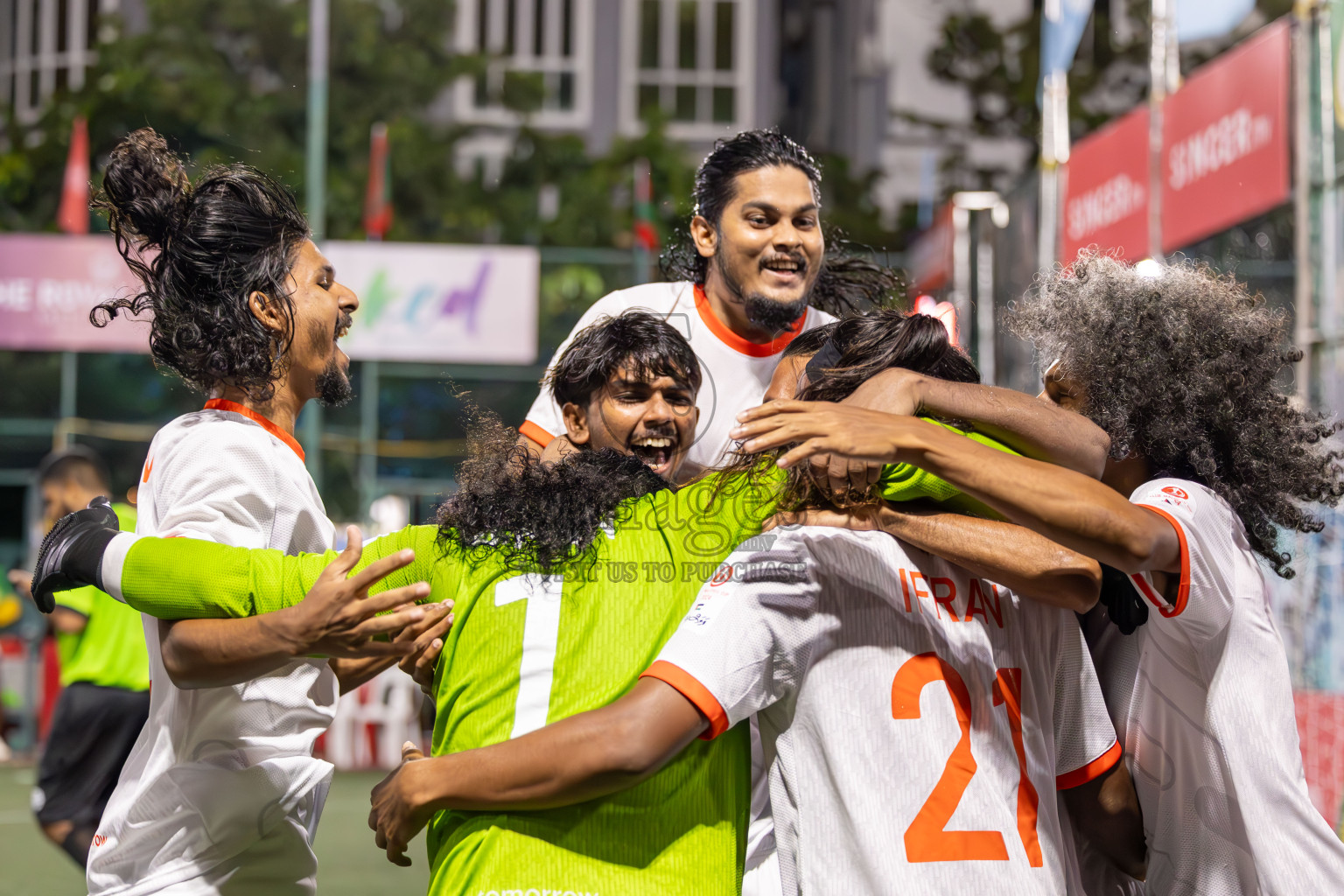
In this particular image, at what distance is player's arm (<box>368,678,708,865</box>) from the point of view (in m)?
1.84

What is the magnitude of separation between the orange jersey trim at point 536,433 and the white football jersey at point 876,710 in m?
1.56

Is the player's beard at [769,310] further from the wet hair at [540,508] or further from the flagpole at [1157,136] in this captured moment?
the flagpole at [1157,136]

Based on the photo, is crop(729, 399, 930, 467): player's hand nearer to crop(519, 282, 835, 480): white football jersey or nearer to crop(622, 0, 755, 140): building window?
crop(519, 282, 835, 480): white football jersey

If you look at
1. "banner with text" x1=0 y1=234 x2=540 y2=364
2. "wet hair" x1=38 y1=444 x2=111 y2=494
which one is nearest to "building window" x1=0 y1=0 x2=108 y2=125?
"banner with text" x1=0 y1=234 x2=540 y2=364

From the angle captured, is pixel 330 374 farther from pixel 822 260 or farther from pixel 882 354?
pixel 822 260

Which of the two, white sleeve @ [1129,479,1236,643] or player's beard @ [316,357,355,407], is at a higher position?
player's beard @ [316,357,355,407]

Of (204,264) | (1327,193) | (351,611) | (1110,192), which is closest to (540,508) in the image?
(351,611)

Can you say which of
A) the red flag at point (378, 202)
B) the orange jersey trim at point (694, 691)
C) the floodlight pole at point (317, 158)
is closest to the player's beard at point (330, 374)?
the orange jersey trim at point (694, 691)

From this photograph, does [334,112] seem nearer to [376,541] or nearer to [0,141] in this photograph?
[0,141]

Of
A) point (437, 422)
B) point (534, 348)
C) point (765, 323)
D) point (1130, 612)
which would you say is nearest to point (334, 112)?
point (437, 422)

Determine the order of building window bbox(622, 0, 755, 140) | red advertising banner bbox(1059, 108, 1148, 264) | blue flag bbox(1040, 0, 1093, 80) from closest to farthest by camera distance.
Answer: red advertising banner bbox(1059, 108, 1148, 264)
blue flag bbox(1040, 0, 1093, 80)
building window bbox(622, 0, 755, 140)

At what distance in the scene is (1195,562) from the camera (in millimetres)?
2088

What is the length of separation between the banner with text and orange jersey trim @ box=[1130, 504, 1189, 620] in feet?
48.6

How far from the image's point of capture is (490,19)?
27656mm
